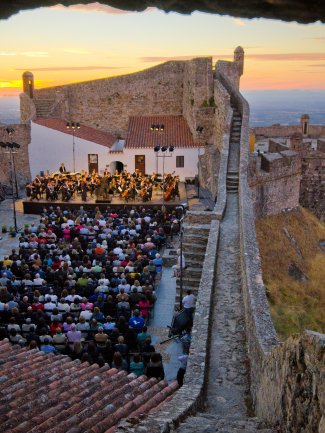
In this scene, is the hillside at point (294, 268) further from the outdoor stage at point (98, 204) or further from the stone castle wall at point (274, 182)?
the outdoor stage at point (98, 204)

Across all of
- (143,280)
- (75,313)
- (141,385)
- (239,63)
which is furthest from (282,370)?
(239,63)

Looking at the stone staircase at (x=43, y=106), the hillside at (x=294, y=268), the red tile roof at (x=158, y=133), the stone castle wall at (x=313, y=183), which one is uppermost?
the stone staircase at (x=43, y=106)

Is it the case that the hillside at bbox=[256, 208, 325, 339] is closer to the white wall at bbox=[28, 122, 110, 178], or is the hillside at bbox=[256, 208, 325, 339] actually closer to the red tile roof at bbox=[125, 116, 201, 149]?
the red tile roof at bbox=[125, 116, 201, 149]

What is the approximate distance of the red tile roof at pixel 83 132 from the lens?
31125 mm

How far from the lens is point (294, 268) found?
26.9m

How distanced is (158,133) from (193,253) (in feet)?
56.9

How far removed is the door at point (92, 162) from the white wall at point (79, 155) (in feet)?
0.57

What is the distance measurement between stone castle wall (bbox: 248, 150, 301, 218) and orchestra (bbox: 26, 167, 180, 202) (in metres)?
3.83

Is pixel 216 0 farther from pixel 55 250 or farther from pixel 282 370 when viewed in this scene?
pixel 55 250

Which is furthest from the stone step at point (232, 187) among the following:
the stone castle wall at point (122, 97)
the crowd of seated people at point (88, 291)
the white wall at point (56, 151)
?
the stone castle wall at point (122, 97)

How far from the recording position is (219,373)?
8031 millimetres

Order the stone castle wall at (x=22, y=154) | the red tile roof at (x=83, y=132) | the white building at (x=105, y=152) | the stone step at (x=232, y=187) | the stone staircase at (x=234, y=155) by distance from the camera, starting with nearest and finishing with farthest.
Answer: the stone step at (x=232, y=187)
the stone staircase at (x=234, y=155)
the white building at (x=105, y=152)
the stone castle wall at (x=22, y=154)
the red tile roof at (x=83, y=132)

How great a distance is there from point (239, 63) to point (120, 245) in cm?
2189

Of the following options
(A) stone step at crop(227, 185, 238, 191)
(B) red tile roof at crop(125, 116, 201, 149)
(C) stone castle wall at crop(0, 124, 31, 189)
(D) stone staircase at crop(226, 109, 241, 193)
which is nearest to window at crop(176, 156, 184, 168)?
(B) red tile roof at crop(125, 116, 201, 149)
